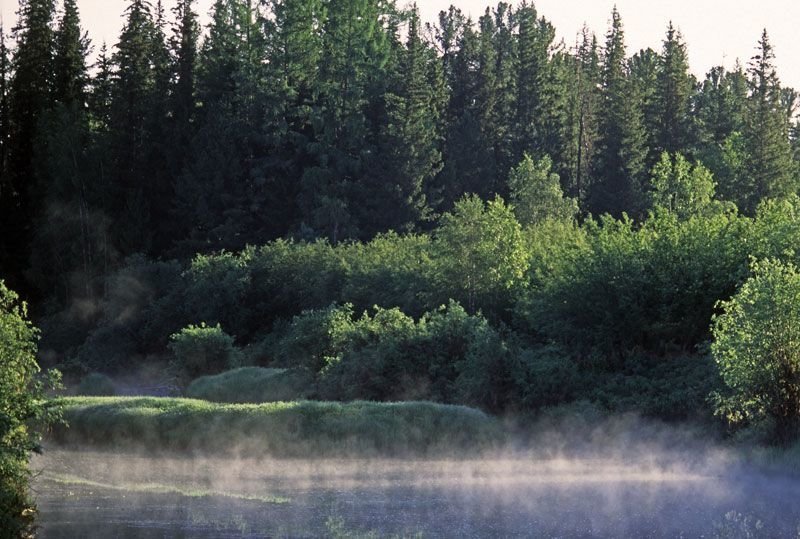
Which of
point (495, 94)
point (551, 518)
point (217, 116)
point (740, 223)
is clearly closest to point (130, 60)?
point (217, 116)

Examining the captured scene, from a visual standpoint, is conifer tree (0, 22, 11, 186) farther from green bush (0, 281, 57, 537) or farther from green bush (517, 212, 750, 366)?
green bush (0, 281, 57, 537)

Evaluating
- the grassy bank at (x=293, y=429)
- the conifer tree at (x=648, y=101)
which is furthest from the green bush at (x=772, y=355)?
the conifer tree at (x=648, y=101)

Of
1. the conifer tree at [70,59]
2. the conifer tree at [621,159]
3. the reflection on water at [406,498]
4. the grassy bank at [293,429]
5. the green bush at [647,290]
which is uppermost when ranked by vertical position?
the conifer tree at [70,59]

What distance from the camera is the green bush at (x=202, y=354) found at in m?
60.2

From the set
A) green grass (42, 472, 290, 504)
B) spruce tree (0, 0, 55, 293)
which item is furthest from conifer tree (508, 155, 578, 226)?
green grass (42, 472, 290, 504)

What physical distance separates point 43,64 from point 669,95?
48925 millimetres

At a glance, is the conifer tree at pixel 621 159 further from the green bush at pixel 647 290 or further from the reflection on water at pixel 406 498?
the reflection on water at pixel 406 498

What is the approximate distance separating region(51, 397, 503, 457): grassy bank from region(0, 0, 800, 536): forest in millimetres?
4683

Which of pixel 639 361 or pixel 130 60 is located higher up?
pixel 130 60

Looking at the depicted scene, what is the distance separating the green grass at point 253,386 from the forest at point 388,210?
141mm

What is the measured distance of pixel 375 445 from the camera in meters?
41.4

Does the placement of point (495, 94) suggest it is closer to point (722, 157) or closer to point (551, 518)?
point (722, 157)

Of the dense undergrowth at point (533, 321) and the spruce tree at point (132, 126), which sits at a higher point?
the spruce tree at point (132, 126)

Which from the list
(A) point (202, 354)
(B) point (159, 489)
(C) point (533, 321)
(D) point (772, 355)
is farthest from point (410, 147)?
(B) point (159, 489)
